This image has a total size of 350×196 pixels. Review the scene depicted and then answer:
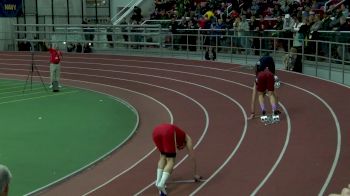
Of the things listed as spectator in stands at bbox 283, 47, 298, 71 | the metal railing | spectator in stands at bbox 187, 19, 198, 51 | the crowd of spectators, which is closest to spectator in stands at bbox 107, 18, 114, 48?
the metal railing

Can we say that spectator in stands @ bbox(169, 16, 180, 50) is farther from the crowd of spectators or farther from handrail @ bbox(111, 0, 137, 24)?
handrail @ bbox(111, 0, 137, 24)

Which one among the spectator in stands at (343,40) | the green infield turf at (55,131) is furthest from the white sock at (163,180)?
the spectator in stands at (343,40)

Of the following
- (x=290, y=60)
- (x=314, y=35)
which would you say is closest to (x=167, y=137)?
(x=314, y=35)

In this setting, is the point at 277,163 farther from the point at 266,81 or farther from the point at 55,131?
the point at 55,131

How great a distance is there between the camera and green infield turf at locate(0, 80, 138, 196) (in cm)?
1047

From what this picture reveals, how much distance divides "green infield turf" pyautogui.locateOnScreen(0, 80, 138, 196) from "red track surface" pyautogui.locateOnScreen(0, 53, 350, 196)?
448mm

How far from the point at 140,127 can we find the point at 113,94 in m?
5.84

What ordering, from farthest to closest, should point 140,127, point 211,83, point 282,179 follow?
1. point 211,83
2. point 140,127
3. point 282,179

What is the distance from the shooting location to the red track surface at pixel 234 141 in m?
8.77

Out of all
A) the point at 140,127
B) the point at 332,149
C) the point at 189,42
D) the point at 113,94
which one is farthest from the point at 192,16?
the point at 332,149

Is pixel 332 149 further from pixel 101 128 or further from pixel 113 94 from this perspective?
pixel 113 94

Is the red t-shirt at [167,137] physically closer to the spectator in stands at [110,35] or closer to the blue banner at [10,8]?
the spectator in stands at [110,35]

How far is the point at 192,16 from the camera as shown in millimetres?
28281

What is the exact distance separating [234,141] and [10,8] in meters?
28.6
